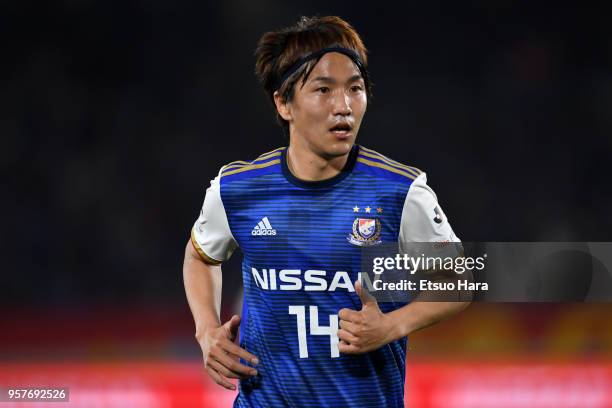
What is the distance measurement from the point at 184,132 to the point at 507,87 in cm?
248

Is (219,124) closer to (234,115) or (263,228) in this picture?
(234,115)

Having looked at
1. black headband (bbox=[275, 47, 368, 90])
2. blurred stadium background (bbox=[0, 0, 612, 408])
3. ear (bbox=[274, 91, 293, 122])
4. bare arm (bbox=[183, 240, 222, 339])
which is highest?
blurred stadium background (bbox=[0, 0, 612, 408])

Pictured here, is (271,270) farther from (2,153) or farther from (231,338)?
(2,153)

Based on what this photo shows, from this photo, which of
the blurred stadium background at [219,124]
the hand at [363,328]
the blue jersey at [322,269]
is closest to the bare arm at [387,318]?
the hand at [363,328]

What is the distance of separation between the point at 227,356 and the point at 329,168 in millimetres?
564

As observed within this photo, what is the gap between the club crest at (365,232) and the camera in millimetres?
2053

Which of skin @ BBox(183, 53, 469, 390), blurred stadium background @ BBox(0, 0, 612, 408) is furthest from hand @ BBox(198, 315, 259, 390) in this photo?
blurred stadium background @ BBox(0, 0, 612, 408)

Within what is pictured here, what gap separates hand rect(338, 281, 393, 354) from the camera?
1.90 metres

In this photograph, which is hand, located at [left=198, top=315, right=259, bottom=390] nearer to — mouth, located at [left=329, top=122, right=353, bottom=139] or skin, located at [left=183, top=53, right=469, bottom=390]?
skin, located at [left=183, top=53, right=469, bottom=390]

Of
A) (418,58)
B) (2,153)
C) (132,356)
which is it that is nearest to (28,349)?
(132,356)

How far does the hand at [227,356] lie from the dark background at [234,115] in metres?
3.70

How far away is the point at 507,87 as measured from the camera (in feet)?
19.8

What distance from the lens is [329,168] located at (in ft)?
7.00

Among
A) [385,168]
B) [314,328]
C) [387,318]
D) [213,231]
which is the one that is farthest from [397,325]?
[213,231]
